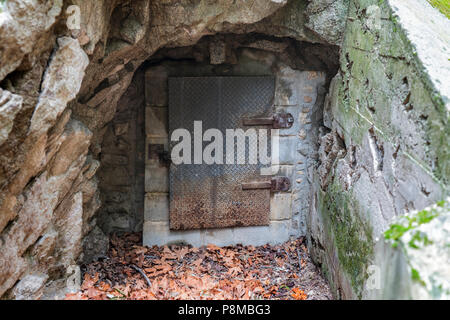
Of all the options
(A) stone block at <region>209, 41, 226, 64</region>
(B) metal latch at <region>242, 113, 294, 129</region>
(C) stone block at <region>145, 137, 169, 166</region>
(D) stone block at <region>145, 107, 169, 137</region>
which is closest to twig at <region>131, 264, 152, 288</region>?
(C) stone block at <region>145, 137, 169, 166</region>

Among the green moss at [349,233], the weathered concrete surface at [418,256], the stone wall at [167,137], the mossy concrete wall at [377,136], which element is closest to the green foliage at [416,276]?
the weathered concrete surface at [418,256]

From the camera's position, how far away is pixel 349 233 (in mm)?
3238

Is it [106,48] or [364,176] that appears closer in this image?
[364,176]

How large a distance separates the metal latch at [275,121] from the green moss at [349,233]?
2.92 ft

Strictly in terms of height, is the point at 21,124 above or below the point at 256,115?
below

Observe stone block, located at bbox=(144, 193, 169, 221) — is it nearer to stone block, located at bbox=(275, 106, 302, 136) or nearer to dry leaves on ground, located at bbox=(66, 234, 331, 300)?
dry leaves on ground, located at bbox=(66, 234, 331, 300)

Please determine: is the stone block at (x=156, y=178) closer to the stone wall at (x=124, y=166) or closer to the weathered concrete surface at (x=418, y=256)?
the stone wall at (x=124, y=166)

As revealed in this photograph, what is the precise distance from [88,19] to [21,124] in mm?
808

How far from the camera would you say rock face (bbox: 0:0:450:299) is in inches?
91.6

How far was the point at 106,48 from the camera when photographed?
327 cm

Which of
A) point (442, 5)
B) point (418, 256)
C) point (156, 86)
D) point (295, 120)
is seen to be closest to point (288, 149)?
point (295, 120)

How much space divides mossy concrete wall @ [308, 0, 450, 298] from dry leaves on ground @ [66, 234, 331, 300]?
34cm

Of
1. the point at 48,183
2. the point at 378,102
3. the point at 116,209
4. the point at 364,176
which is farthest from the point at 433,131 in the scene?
the point at 116,209
